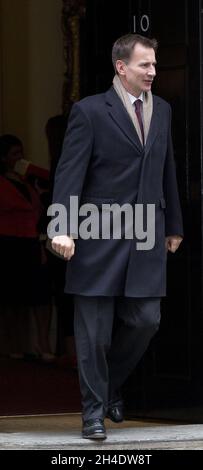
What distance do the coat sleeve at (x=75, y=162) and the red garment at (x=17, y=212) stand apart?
168 inches

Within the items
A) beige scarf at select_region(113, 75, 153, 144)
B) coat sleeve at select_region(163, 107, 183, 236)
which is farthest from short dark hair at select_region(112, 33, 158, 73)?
coat sleeve at select_region(163, 107, 183, 236)

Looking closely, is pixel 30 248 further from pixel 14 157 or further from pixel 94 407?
pixel 94 407

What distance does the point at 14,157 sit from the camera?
36.0ft

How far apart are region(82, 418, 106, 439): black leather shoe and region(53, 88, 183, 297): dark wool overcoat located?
0.60 metres

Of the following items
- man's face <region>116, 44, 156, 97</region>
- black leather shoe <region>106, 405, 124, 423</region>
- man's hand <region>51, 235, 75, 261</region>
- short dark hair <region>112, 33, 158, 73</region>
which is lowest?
black leather shoe <region>106, 405, 124, 423</region>

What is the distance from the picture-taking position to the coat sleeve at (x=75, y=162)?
6590 millimetres

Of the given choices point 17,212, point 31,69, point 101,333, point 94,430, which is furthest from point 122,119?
point 31,69

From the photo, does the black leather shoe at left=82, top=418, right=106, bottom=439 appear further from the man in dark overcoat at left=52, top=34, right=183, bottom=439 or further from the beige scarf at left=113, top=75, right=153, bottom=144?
the beige scarf at left=113, top=75, right=153, bottom=144

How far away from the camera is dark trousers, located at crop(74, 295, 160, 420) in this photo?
22.0 feet

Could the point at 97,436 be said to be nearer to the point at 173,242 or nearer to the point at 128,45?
the point at 173,242

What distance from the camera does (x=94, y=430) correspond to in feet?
21.9

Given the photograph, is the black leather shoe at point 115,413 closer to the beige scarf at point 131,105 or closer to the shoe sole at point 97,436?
the shoe sole at point 97,436

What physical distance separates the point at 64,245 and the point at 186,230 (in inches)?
40.2

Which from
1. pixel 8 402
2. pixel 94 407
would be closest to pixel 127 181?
pixel 94 407
